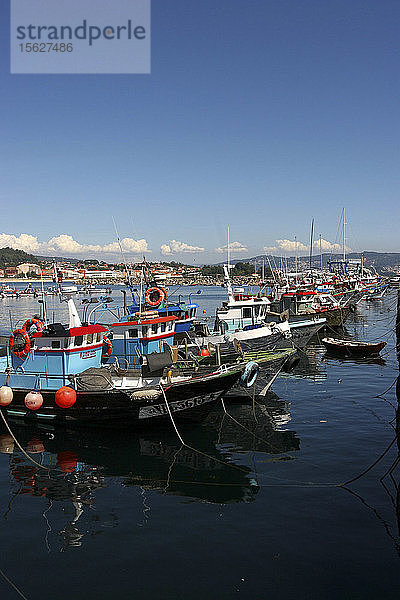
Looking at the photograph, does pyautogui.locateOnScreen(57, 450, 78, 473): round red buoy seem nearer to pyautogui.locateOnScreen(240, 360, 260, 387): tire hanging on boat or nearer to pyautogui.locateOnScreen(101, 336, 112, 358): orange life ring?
pyautogui.locateOnScreen(101, 336, 112, 358): orange life ring

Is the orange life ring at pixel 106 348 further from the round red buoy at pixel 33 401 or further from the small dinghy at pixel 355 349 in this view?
the small dinghy at pixel 355 349

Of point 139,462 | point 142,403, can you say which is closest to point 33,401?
point 142,403

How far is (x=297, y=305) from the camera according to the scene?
52.6 m

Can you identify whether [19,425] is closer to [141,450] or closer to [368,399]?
[141,450]

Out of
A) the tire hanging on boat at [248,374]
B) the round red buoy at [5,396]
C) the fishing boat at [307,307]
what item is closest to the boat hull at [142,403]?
the tire hanging on boat at [248,374]

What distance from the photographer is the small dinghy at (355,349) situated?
35.0 m

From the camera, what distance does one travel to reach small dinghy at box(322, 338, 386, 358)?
35.0 meters

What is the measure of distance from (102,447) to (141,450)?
5.05 ft

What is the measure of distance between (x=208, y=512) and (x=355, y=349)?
25.7 m

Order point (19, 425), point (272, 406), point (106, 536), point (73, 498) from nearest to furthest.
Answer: point (106, 536) → point (73, 498) → point (19, 425) → point (272, 406)

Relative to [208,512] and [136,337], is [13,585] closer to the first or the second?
[208,512]

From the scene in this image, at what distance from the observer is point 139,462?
52.5ft

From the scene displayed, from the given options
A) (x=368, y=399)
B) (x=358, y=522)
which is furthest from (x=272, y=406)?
(x=358, y=522)

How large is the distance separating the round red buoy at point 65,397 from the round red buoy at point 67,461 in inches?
65.1
